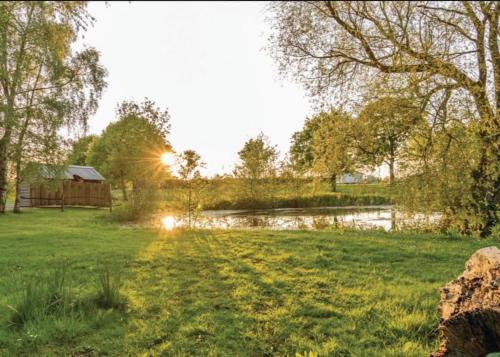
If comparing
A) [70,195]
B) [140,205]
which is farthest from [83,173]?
[140,205]

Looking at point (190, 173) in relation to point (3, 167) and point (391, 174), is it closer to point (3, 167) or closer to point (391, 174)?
point (391, 174)

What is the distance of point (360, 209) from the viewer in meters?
25.8

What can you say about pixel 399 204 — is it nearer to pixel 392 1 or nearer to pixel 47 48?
pixel 392 1

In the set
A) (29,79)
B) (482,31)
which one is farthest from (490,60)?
(29,79)

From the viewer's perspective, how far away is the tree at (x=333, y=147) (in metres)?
11.5

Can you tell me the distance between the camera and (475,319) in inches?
113

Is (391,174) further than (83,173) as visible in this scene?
No

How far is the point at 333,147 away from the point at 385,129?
1635mm

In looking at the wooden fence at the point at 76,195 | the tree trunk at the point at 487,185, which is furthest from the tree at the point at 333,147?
the wooden fence at the point at 76,195

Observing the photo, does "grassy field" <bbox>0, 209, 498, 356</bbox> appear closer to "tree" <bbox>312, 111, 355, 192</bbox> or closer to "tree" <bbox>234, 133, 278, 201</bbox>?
"tree" <bbox>312, 111, 355, 192</bbox>

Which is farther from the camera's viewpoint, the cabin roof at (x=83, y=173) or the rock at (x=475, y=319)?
the cabin roof at (x=83, y=173)

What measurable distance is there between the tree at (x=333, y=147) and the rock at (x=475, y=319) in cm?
837

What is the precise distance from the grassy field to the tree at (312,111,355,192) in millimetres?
3147

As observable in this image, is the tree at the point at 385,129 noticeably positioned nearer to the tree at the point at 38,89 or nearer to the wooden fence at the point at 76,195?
the tree at the point at 38,89
